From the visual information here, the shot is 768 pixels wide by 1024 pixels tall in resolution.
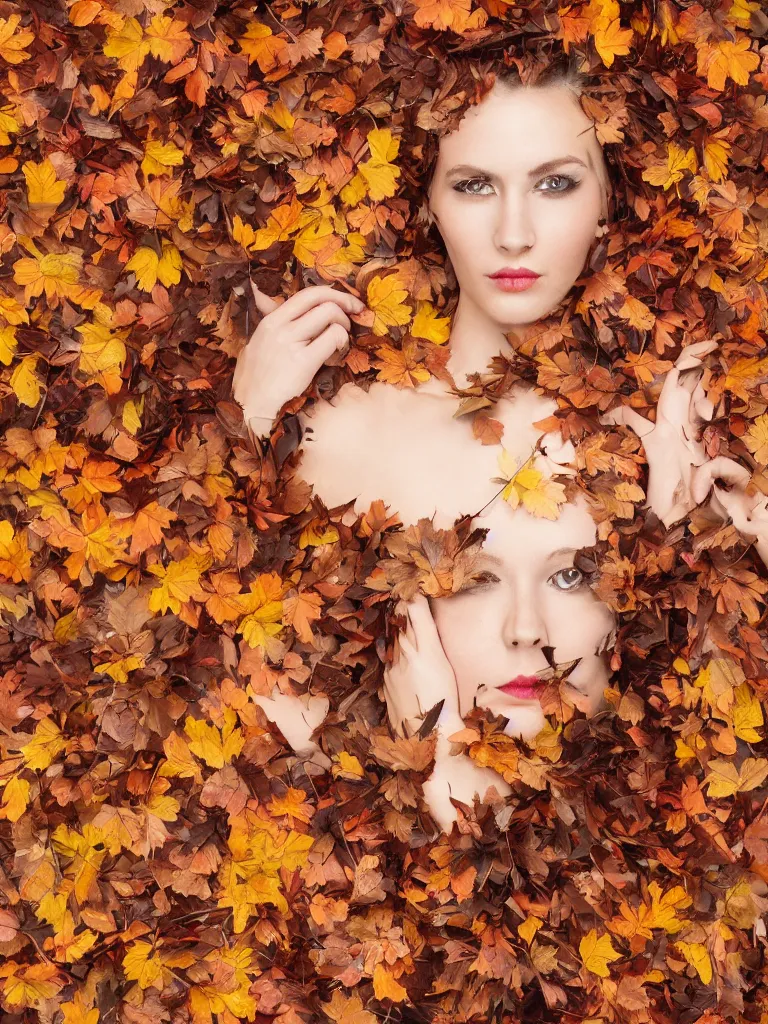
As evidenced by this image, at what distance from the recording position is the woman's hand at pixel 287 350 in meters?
1.52

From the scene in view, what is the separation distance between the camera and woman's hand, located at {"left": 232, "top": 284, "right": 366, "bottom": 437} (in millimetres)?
1523

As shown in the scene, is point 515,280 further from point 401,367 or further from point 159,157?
point 159,157

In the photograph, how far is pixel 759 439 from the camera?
5.01 feet

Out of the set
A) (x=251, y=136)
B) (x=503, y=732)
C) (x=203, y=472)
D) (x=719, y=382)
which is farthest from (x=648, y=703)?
(x=251, y=136)

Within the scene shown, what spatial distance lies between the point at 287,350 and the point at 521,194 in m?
0.40

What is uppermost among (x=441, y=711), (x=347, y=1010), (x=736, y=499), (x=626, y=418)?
(x=626, y=418)

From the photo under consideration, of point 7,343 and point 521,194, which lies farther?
point 7,343

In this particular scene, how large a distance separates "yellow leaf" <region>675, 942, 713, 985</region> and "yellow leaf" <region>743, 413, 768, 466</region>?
28.1 inches

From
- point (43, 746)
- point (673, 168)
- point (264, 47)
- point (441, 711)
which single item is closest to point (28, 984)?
point (43, 746)

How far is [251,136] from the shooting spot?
1.54 metres

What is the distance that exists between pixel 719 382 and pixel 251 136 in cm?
78

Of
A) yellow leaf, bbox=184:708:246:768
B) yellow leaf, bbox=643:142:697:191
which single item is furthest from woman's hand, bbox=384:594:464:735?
yellow leaf, bbox=643:142:697:191

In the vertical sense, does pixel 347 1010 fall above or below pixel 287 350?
below

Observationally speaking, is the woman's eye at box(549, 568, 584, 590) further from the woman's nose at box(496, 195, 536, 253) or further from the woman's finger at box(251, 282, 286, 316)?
the woman's finger at box(251, 282, 286, 316)
